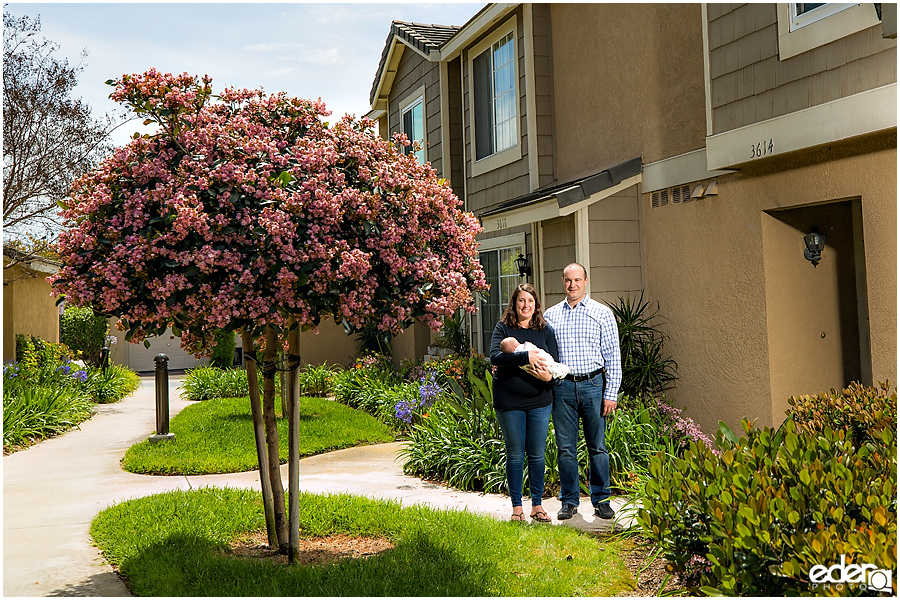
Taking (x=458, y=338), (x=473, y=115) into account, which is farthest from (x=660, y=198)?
(x=458, y=338)

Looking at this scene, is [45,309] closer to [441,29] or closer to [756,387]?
[441,29]

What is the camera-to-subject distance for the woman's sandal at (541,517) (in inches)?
220

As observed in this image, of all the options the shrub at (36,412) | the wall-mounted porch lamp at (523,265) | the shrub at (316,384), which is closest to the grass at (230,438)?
the shrub at (36,412)

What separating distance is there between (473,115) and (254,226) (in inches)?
353

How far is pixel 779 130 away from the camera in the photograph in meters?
6.75

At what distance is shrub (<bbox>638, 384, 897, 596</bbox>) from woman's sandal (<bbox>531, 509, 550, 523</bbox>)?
125 centimetres

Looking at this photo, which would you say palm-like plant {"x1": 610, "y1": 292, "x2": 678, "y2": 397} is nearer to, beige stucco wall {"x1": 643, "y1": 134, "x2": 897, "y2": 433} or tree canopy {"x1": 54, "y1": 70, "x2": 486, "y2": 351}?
beige stucco wall {"x1": 643, "y1": 134, "x2": 897, "y2": 433}

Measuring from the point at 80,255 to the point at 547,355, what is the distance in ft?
10.3

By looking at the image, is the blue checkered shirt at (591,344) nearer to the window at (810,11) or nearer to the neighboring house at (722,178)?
the neighboring house at (722,178)

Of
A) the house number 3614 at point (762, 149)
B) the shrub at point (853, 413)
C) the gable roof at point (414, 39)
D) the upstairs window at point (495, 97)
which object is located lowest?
the shrub at point (853, 413)

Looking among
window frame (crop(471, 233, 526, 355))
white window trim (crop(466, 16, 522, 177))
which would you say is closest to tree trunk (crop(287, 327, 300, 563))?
window frame (crop(471, 233, 526, 355))

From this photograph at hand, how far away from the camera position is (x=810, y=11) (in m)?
6.47

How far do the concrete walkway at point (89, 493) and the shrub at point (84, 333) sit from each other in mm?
11766

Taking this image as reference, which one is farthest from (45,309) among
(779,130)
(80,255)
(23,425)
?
(779,130)
